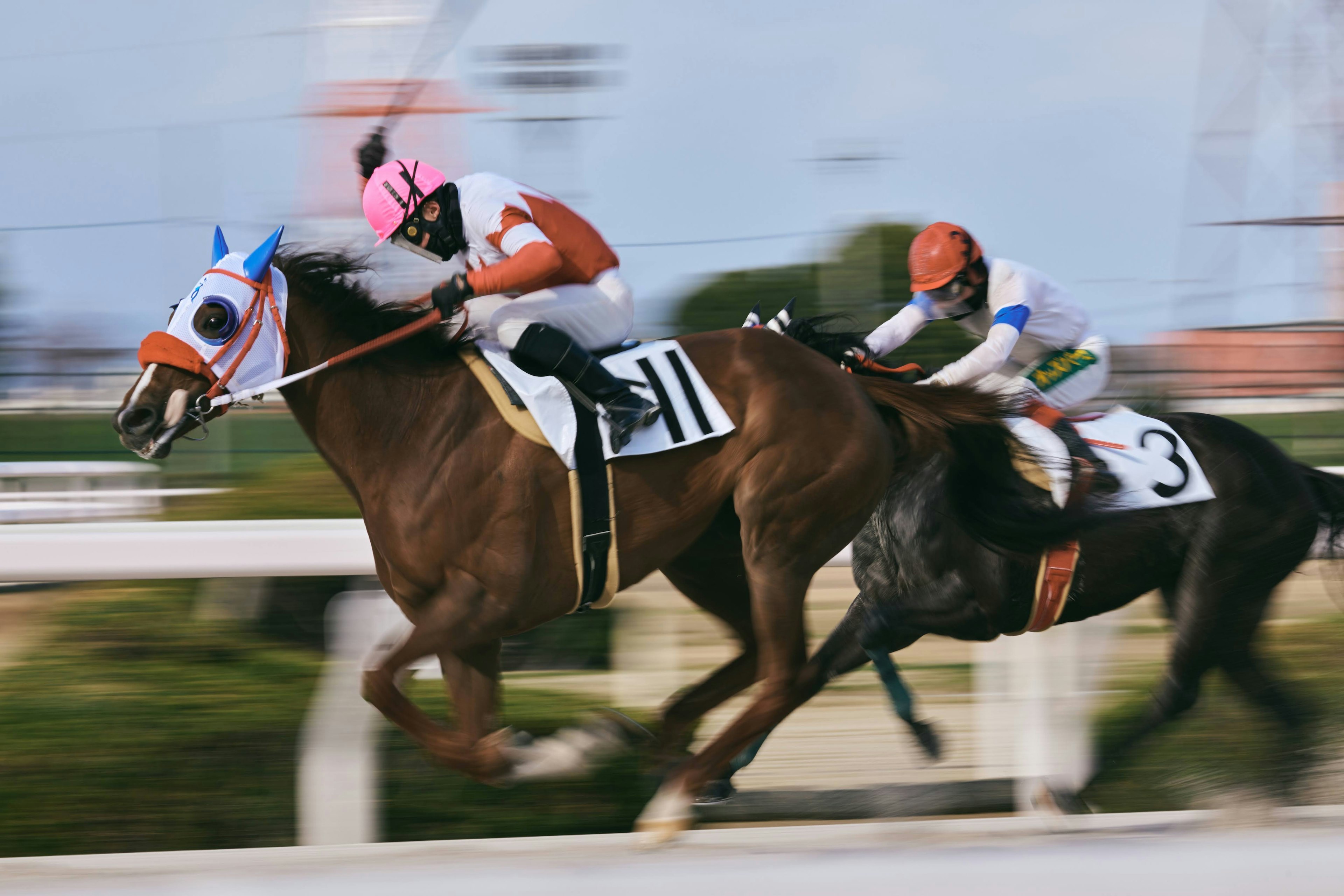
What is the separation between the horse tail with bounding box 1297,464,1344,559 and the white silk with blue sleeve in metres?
0.81

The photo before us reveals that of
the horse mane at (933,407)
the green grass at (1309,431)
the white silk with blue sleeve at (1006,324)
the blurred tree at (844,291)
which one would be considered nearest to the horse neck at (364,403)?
the horse mane at (933,407)

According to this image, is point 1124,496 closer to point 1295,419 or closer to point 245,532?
point 245,532

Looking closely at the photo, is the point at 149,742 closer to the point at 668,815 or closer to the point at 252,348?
the point at 252,348

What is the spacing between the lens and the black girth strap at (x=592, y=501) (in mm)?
3068

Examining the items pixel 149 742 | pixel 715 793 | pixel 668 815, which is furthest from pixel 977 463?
pixel 149 742

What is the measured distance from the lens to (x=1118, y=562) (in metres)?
3.68

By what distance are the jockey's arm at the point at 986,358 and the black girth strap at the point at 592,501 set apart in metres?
1.06

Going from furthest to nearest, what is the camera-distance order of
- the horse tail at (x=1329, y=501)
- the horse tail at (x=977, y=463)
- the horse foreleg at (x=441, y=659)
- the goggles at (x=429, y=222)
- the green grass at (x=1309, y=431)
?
1. the green grass at (x=1309, y=431)
2. the horse tail at (x=1329, y=501)
3. the horse tail at (x=977, y=463)
4. the goggles at (x=429, y=222)
5. the horse foreleg at (x=441, y=659)

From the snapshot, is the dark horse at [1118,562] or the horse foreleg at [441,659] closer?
the horse foreleg at [441,659]

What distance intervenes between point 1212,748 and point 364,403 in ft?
9.02

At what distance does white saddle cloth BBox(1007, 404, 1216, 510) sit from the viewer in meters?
3.65

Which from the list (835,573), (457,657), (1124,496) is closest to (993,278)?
(1124,496)

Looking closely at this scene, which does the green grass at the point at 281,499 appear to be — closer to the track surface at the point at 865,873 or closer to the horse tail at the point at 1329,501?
the track surface at the point at 865,873

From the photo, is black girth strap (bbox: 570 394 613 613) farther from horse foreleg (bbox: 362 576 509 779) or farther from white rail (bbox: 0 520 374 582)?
white rail (bbox: 0 520 374 582)
